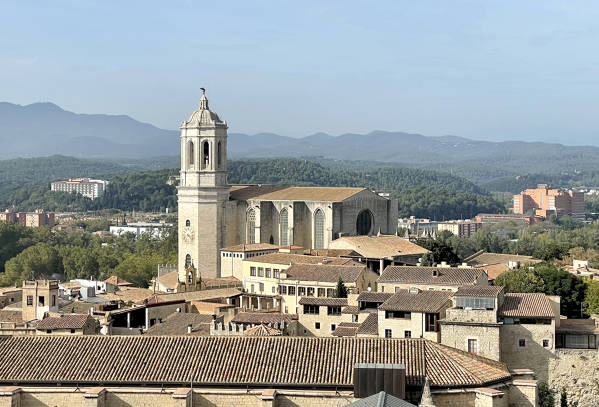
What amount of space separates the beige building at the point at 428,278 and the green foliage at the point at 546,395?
10098 millimetres

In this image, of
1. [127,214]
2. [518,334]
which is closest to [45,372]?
[518,334]

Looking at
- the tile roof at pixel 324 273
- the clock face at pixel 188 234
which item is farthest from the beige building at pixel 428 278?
the clock face at pixel 188 234

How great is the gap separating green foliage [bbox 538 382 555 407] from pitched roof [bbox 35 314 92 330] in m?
15.8

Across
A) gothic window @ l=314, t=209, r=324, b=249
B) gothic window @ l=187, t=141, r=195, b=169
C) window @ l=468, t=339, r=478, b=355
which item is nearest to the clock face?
gothic window @ l=187, t=141, r=195, b=169

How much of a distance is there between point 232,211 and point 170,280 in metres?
9.13

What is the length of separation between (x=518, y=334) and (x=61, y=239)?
3261 inches

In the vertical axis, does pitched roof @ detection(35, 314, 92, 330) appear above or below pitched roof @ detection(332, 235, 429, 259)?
below

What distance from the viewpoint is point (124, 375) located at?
26938mm

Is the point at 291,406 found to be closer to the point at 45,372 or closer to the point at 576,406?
the point at 45,372

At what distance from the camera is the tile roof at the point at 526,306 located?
35.5 metres

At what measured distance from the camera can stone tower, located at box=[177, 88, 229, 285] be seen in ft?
239

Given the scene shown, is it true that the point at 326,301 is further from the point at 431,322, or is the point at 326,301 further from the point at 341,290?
the point at 431,322

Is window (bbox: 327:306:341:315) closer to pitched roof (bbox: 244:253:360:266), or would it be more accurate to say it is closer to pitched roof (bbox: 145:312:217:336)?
pitched roof (bbox: 145:312:217:336)

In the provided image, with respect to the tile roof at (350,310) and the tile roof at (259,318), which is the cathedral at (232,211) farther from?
the tile roof at (259,318)
